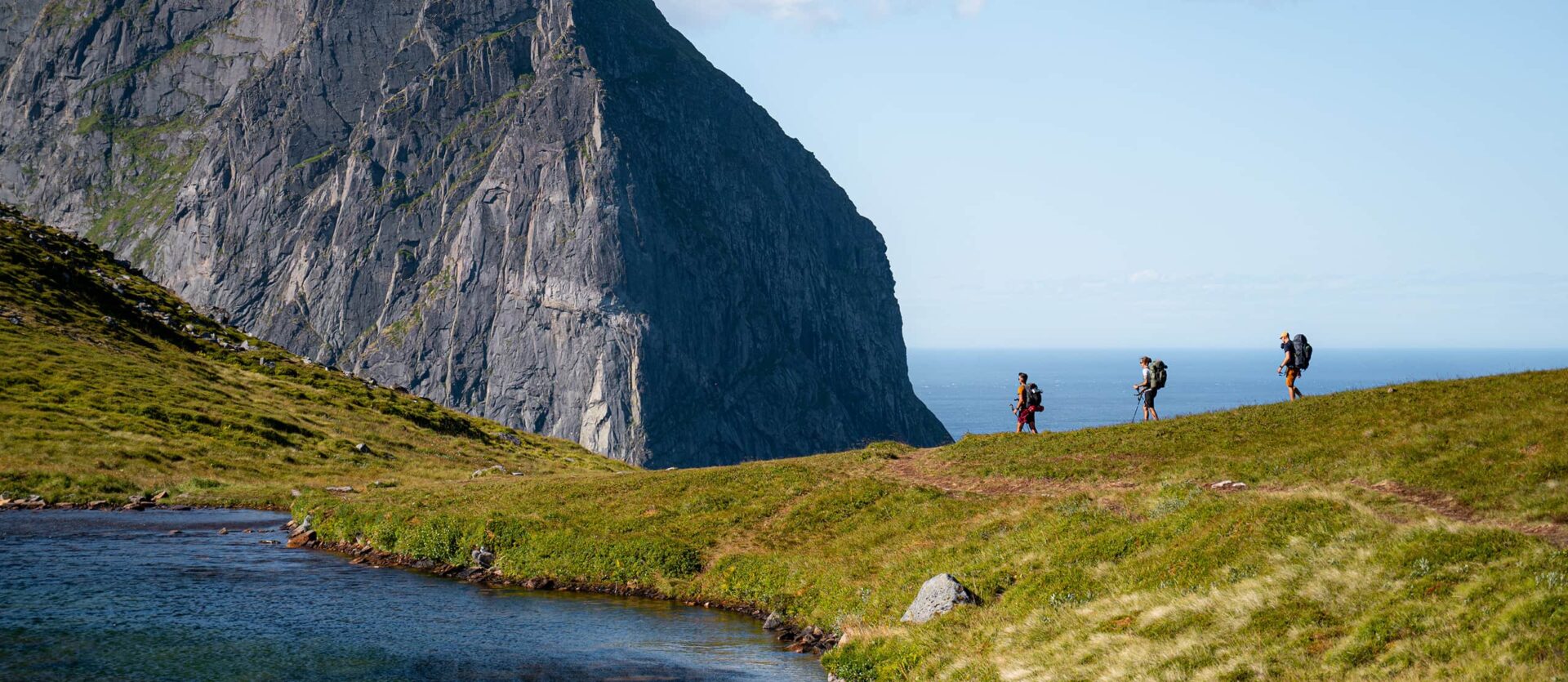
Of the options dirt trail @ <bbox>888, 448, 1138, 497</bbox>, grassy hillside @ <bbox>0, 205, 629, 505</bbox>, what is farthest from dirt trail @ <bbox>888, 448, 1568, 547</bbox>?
grassy hillside @ <bbox>0, 205, 629, 505</bbox>

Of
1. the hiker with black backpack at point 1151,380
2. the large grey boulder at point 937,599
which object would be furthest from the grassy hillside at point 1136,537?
the hiker with black backpack at point 1151,380

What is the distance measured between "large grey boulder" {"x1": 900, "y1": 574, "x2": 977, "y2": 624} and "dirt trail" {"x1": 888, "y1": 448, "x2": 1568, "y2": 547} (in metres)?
8.58

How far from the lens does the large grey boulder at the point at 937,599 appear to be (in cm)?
2730

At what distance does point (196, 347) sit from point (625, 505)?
61.0 metres

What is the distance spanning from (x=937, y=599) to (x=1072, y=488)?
12.2 meters

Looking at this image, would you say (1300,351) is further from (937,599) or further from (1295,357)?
(937,599)

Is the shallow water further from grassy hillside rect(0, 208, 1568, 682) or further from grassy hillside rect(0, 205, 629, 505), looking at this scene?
grassy hillside rect(0, 205, 629, 505)

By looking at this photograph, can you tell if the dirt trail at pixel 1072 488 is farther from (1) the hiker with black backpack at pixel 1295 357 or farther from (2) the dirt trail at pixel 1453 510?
(1) the hiker with black backpack at pixel 1295 357

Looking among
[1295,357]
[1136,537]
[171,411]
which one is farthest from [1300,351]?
[171,411]

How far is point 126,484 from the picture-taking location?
50.6 meters

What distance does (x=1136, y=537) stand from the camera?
28.1 m

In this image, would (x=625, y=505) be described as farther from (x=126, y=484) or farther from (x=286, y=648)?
(x=126, y=484)

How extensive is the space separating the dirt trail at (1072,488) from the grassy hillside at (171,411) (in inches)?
1178

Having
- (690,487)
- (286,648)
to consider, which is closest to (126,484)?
(690,487)
